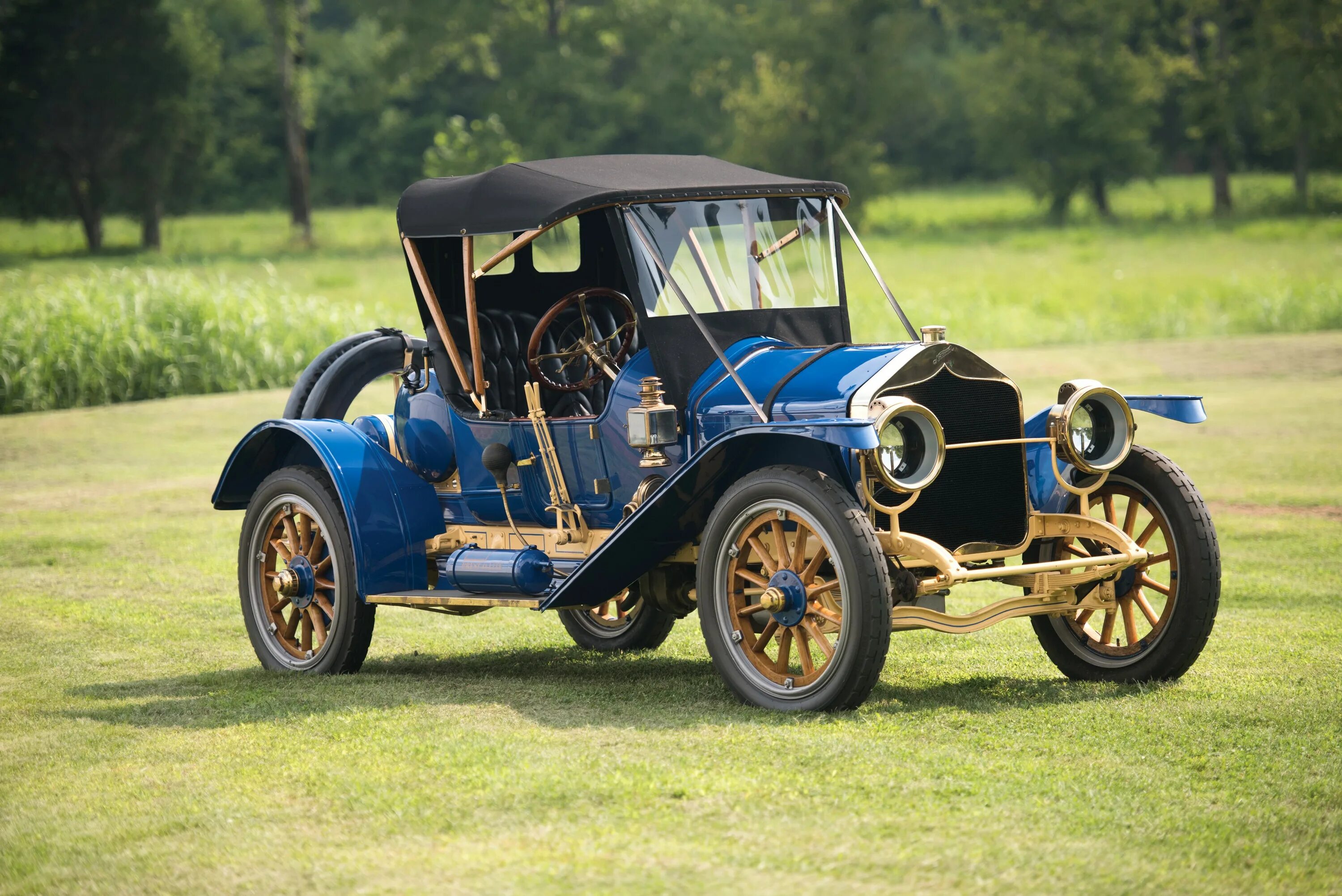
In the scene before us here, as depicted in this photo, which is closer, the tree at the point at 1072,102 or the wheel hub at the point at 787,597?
the wheel hub at the point at 787,597

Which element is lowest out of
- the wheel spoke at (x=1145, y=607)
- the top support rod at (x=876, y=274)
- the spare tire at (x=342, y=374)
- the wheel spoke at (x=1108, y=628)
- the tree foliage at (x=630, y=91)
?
the wheel spoke at (x=1108, y=628)

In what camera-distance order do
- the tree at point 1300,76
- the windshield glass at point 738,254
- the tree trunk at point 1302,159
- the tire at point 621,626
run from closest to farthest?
the windshield glass at point 738,254
the tire at point 621,626
the tree at point 1300,76
the tree trunk at point 1302,159

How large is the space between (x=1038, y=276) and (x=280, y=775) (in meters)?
33.0

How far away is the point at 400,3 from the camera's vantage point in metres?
59.1

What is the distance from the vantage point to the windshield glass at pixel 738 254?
23.7 feet

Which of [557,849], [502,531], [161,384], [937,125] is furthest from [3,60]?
[557,849]

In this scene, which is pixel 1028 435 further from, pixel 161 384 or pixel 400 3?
pixel 400 3

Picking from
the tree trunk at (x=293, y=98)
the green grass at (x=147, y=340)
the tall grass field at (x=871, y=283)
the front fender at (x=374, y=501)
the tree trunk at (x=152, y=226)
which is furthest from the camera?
the tree trunk at (x=152, y=226)

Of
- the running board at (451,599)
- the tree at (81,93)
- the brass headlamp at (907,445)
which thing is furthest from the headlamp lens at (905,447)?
the tree at (81,93)

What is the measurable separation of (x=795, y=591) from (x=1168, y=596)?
1.66 metres

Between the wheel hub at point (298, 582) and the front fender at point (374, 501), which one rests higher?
the front fender at point (374, 501)

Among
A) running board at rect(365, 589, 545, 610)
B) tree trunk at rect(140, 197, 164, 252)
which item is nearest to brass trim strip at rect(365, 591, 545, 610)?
running board at rect(365, 589, 545, 610)

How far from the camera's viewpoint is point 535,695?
7043 mm

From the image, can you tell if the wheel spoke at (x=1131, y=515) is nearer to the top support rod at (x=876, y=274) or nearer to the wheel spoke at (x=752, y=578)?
the top support rod at (x=876, y=274)
